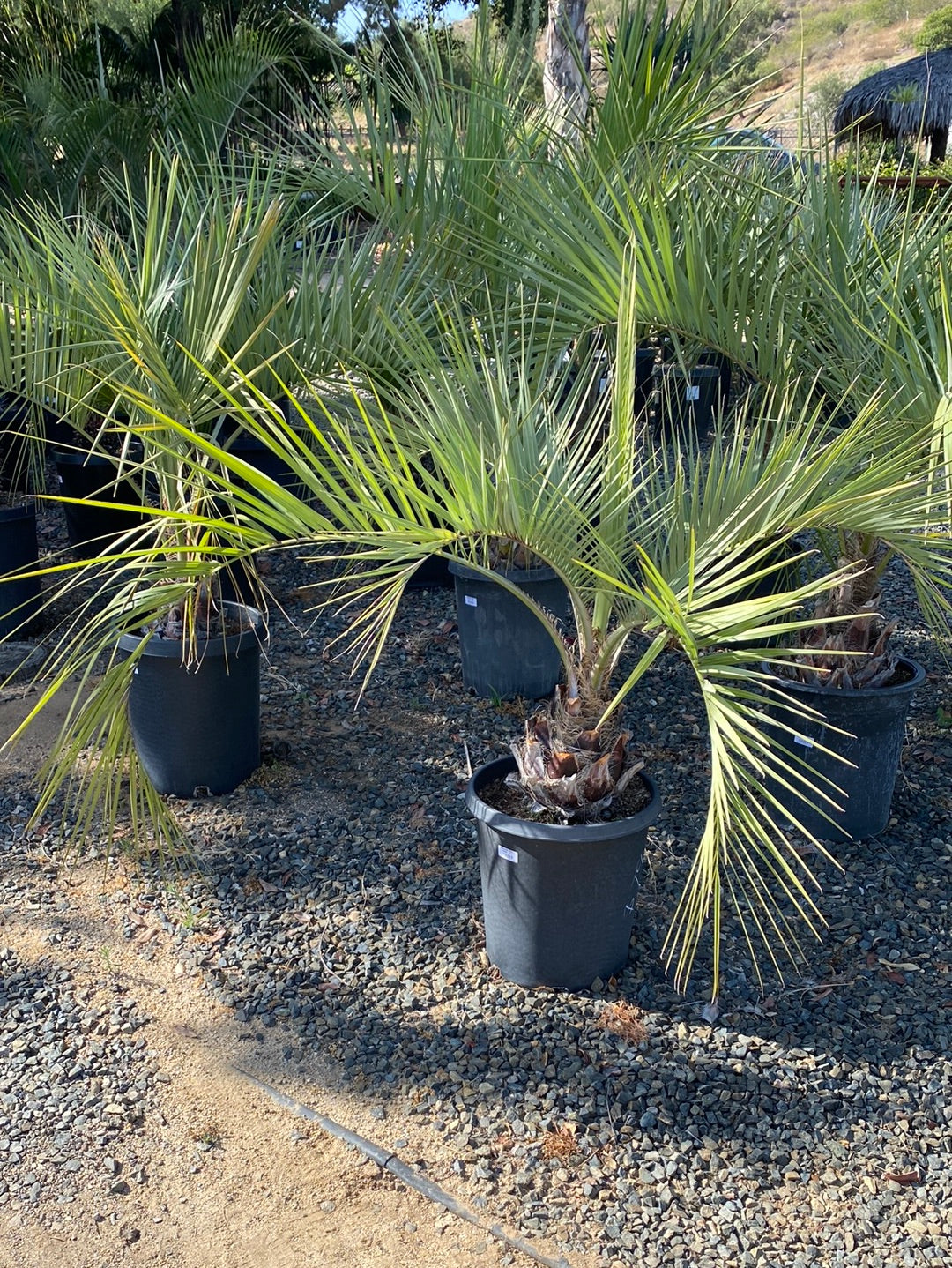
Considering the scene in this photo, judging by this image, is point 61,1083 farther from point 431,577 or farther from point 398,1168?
point 431,577

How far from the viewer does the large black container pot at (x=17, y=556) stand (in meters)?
4.20

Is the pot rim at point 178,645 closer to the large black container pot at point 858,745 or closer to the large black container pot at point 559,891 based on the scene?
the large black container pot at point 559,891

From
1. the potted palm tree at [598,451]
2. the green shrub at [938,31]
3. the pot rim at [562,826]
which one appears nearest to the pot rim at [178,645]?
the potted palm tree at [598,451]

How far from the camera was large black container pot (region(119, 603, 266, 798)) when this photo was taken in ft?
10.1

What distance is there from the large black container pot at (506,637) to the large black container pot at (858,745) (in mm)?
1067

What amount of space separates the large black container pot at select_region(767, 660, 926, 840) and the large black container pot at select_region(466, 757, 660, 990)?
0.72 meters

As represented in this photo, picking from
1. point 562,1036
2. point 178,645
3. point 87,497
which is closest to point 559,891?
point 562,1036

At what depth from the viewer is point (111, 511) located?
525cm

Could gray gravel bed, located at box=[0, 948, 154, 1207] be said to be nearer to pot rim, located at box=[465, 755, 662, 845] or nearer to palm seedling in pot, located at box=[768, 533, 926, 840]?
pot rim, located at box=[465, 755, 662, 845]

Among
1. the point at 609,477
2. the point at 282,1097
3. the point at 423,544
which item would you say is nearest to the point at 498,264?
the point at 609,477

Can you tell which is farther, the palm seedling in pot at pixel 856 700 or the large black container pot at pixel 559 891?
the palm seedling in pot at pixel 856 700

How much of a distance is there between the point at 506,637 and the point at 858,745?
51.5 inches

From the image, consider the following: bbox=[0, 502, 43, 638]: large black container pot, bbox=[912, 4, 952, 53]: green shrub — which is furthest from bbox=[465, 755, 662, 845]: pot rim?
bbox=[912, 4, 952, 53]: green shrub

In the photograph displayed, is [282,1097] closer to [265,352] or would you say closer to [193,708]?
[193,708]
